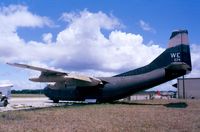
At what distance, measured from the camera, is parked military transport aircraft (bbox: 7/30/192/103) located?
30594 mm

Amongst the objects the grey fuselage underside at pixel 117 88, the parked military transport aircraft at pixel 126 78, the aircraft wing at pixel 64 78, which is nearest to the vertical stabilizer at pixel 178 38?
the parked military transport aircraft at pixel 126 78

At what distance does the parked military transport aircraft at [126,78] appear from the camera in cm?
3059

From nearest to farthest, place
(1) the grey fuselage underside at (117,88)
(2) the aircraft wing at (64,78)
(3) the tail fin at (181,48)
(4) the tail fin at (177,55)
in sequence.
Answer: (4) the tail fin at (177,55), (3) the tail fin at (181,48), (1) the grey fuselage underside at (117,88), (2) the aircraft wing at (64,78)

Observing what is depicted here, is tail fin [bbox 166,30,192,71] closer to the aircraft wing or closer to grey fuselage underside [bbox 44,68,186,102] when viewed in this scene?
grey fuselage underside [bbox 44,68,186,102]

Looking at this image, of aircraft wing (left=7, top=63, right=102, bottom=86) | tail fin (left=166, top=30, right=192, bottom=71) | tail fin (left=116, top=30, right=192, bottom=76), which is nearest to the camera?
tail fin (left=116, top=30, right=192, bottom=76)

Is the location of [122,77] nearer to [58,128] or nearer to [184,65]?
[184,65]

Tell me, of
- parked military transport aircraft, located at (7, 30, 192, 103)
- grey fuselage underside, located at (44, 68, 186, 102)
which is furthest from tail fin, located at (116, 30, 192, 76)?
grey fuselage underside, located at (44, 68, 186, 102)

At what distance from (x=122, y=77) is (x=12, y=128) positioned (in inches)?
809

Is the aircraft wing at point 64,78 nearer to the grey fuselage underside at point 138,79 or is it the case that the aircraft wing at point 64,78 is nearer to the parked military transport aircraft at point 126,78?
the parked military transport aircraft at point 126,78

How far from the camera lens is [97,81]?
35406 mm

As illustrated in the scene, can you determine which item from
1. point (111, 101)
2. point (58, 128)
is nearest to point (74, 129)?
point (58, 128)

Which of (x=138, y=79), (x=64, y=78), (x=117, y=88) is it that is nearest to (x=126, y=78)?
(x=117, y=88)

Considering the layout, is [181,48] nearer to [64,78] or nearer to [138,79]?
[138,79]

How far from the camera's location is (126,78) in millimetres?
34000
